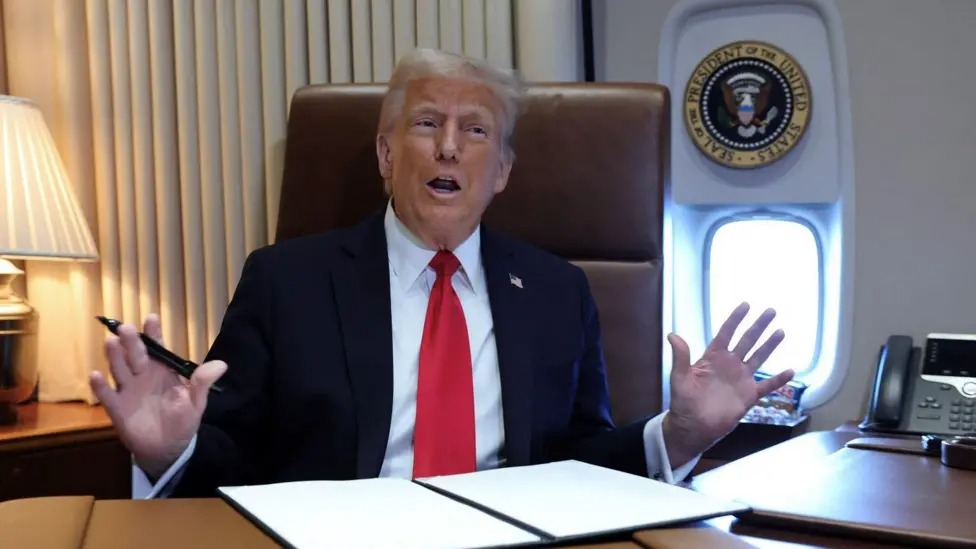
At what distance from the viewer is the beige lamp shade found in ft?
5.71

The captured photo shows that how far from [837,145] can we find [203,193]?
4.89 ft

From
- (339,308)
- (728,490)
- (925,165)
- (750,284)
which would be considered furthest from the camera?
(750,284)

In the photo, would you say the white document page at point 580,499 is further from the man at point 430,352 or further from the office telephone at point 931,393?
the office telephone at point 931,393

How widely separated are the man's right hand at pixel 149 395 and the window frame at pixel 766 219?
1540 millimetres

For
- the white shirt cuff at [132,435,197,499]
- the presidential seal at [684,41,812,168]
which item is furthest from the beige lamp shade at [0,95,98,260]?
the presidential seal at [684,41,812,168]

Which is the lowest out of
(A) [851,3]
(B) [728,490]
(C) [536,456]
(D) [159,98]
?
(C) [536,456]

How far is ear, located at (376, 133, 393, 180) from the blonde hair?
0.06 ft

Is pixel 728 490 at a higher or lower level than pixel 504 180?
lower

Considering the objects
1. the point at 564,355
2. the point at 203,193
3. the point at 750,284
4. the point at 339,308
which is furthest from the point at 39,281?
the point at 750,284

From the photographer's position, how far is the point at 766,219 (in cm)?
223

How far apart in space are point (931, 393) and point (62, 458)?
1637 mm

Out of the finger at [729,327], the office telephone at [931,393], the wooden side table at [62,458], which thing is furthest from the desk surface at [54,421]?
the office telephone at [931,393]

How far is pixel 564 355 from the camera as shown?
1465mm

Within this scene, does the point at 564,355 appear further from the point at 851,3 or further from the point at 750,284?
the point at 851,3
